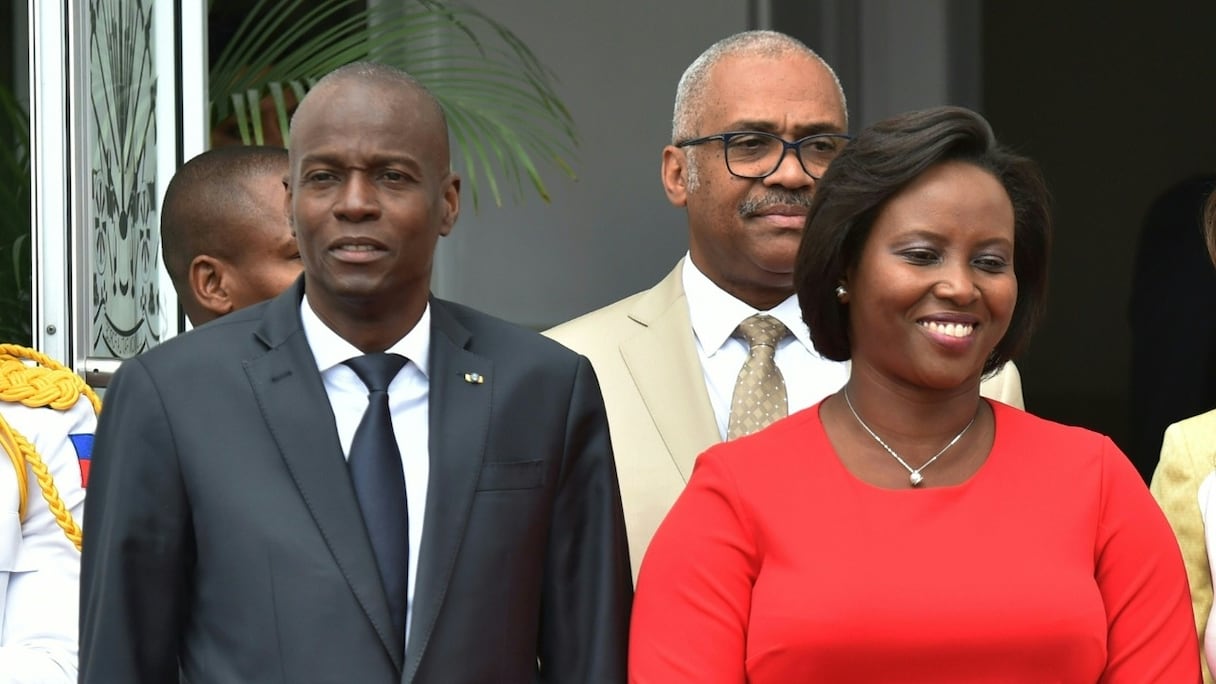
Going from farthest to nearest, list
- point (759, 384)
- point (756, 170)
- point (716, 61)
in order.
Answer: point (716, 61), point (756, 170), point (759, 384)

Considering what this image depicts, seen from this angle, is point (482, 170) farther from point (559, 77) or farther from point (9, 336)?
point (9, 336)

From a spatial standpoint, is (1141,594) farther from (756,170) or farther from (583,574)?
(756,170)

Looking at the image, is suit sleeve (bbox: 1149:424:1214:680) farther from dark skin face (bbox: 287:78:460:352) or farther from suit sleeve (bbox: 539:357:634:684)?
dark skin face (bbox: 287:78:460:352)

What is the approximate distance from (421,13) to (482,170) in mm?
727

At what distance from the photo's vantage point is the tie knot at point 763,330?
3.34 metres

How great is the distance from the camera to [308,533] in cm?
251

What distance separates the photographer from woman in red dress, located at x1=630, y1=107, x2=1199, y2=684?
254 cm

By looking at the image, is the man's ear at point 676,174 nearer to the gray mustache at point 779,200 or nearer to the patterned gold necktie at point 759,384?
the gray mustache at point 779,200

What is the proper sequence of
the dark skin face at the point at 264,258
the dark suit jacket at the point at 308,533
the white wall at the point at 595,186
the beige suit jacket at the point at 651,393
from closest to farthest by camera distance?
the dark suit jacket at the point at 308,533 < the beige suit jacket at the point at 651,393 < the dark skin face at the point at 264,258 < the white wall at the point at 595,186

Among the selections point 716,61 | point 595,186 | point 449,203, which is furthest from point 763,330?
point 595,186

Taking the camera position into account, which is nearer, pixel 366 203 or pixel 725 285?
pixel 366 203

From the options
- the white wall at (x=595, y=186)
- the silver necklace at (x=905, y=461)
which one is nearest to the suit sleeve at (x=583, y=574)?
the silver necklace at (x=905, y=461)

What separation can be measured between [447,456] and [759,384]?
2.65 feet

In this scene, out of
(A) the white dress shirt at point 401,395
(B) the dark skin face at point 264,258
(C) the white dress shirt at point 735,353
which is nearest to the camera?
(A) the white dress shirt at point 401,395
